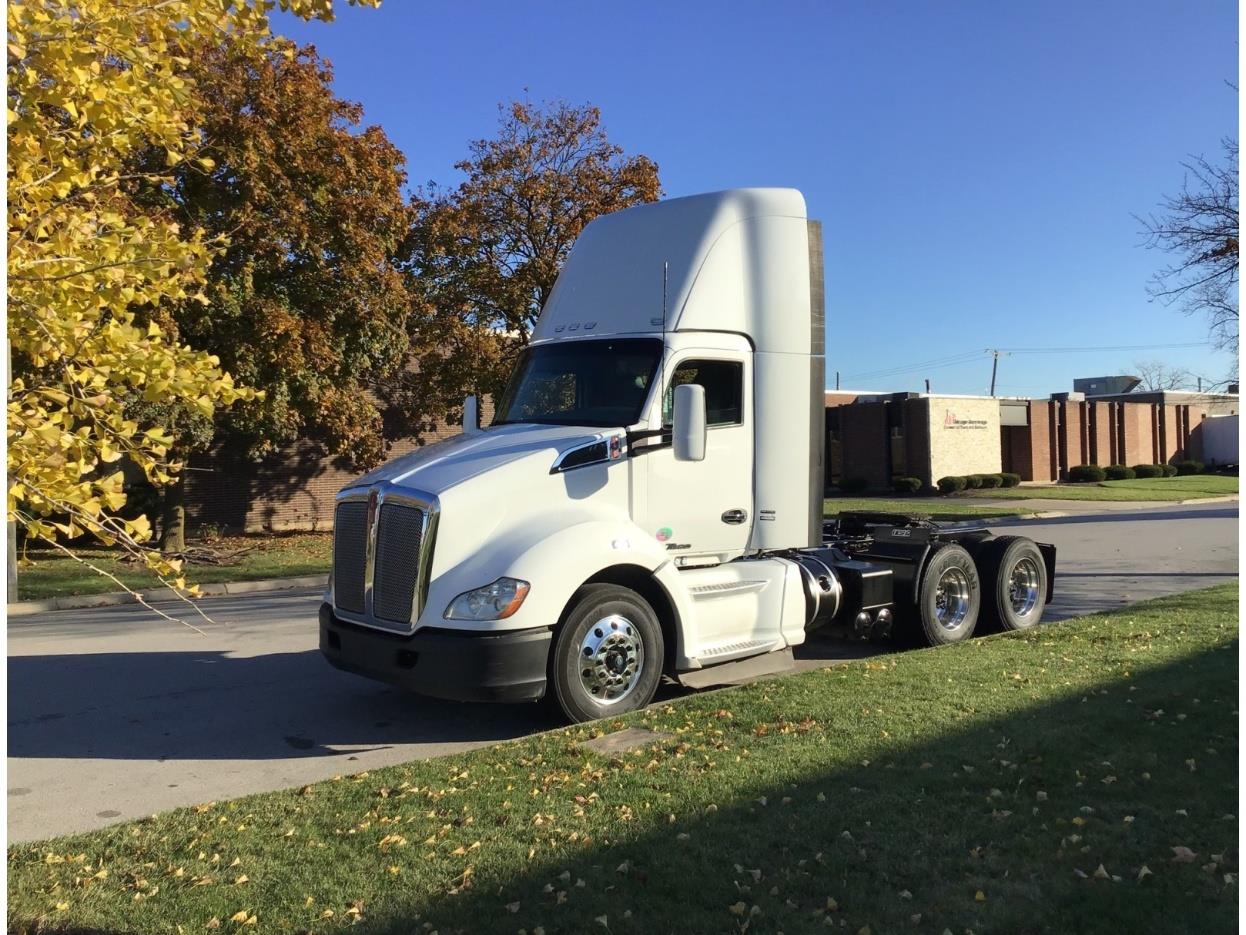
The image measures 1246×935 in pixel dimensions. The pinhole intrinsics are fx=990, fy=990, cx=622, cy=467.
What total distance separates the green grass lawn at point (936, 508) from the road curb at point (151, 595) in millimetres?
16183

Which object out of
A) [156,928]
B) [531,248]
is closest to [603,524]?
[156,928]

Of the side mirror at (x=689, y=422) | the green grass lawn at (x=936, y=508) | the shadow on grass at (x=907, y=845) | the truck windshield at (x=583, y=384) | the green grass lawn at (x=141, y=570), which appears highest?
the truck windshield at (x=583, y=384)

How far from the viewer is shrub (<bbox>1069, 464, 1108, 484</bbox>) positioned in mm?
48469

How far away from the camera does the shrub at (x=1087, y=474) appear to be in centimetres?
4847

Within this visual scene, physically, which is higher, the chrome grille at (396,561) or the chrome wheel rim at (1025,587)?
the chrome grille at (396,561)

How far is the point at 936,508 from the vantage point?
33.4 meters

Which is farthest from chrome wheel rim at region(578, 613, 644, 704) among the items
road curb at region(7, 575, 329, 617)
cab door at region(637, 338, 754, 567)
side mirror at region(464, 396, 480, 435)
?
road curb at region(7, 575, 329, 617)

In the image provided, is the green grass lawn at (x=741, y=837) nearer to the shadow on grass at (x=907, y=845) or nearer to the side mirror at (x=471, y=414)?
the shadow on grass at (x=907, y=845)

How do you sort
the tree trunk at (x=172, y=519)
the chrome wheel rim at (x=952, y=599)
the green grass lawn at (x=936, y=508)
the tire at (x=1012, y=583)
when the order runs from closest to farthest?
the chrome wheel rim at (x=952, y=599)
the tire at (x=1012, y=583)
the tree trunk at (x=172, y=519)
the green grass lawn at (x=936, y=508)

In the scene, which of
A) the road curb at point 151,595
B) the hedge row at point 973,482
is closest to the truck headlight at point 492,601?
the road curb at point 151,595

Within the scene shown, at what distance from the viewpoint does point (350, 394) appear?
20953 mm

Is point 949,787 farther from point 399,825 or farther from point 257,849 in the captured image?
point 257,849

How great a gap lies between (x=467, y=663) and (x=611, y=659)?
116 cm

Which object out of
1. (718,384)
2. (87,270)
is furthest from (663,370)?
(87,270)
